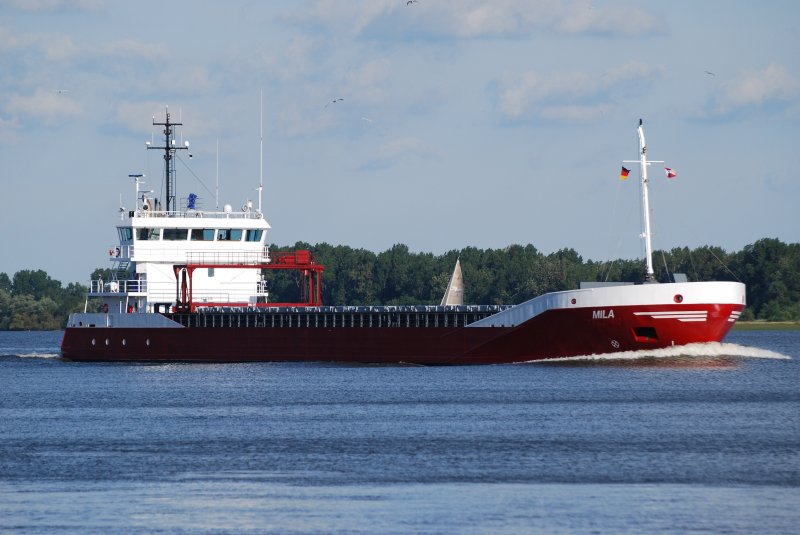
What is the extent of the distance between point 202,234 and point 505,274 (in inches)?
3525

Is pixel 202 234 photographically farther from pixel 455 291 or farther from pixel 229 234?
pixel 455 291

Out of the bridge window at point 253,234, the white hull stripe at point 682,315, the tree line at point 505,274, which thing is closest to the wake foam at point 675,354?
the white hull stripe at point 682,315

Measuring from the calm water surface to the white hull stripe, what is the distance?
1.79 meters

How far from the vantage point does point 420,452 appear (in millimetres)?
37062

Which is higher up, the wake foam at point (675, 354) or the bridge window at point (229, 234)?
the bridge window at point (229, 234)

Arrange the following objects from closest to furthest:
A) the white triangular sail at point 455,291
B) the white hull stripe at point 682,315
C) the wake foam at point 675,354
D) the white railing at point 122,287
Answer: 1. the white hull stripe at point 682,315
2. the wake foam at point 675,354
3. the white railing at point 122,287
4. the white triangular sail at point 455,291

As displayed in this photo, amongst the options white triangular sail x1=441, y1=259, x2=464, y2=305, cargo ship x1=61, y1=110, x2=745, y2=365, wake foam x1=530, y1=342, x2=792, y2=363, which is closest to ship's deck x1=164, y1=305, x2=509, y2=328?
cargo ship x1=61, y1=110, x2=745, y2=365

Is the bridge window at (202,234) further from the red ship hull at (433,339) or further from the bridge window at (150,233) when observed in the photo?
the red ship hull at (433,339)

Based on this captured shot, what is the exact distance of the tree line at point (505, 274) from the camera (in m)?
144

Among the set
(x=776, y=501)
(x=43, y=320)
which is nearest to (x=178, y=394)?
(x=776, y=501)

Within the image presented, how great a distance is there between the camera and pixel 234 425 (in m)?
44.3

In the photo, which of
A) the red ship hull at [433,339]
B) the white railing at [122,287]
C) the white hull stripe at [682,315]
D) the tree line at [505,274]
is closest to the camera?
the white hull stripe at [682,315]

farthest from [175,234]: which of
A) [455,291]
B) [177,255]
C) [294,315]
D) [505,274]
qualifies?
[505,274]

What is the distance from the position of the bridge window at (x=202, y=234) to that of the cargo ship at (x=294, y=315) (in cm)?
6
